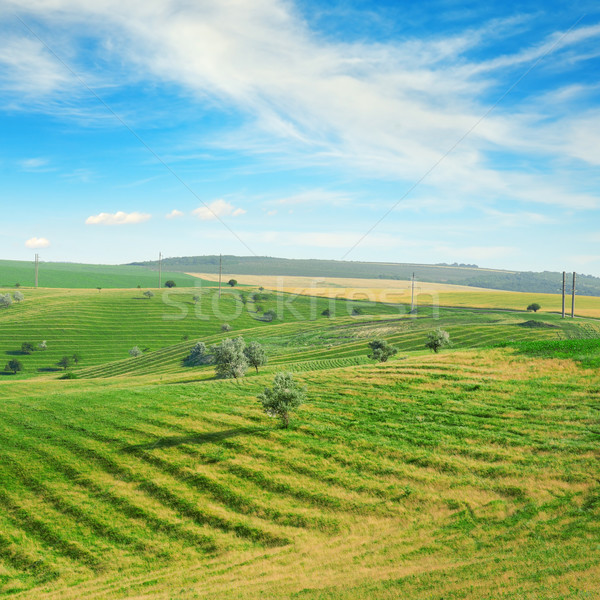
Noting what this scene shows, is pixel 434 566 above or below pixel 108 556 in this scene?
above

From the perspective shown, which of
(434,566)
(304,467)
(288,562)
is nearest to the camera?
(434,566)

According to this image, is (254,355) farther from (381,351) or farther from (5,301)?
(5,301)

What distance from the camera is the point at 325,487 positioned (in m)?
30.3

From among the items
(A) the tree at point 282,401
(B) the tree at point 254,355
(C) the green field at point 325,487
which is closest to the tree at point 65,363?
(C) the green field at point 325,487

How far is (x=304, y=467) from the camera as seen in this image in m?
32.8

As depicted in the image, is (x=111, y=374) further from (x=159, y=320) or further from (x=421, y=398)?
(x=421, y=398)

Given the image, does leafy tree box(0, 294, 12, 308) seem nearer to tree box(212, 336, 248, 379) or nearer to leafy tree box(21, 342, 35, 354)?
leafy tree box(21, 342, 35, 354)

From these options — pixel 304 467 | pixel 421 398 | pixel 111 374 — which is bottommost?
pixel 111 374

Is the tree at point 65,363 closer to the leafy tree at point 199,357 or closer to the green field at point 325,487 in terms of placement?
the leafy tree at point 199,357

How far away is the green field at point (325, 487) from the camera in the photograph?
72.7 feet

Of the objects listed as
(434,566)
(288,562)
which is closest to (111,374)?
(288,562)

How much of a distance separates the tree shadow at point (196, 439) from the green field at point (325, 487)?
0.62ft

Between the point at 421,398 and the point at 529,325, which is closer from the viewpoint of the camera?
the point at 421,398

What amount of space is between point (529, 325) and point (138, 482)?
291 ft
